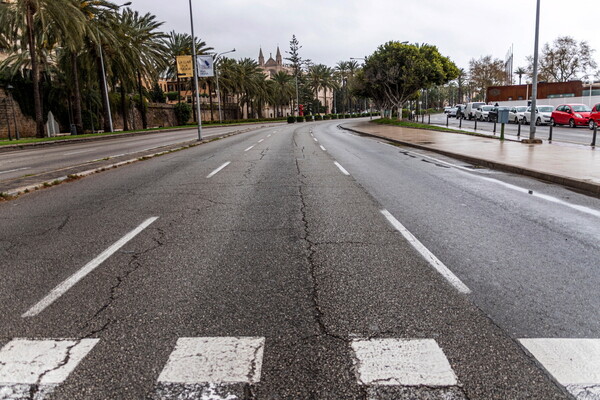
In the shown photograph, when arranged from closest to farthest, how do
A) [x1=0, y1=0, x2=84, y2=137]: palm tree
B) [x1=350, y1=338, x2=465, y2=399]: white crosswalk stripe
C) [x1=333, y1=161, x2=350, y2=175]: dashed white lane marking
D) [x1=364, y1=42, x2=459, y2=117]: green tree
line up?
[x1=350, y1=338, x2=465, y2=399]: white crosswalk stripe → [x1=333, y1=161, x2=350, y2=175]: dashed white lane marking → [x1=0, y1=0, x2=84, y2=137]: palm tree → [x1=364, y1=42, x2=459, y2=117]: green tree

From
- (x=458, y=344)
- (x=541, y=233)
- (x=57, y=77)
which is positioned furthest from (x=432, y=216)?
(x=57, y=77)

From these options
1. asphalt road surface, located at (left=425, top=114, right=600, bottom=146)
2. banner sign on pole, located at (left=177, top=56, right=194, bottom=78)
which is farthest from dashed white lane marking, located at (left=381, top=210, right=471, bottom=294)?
banner sign on pole, located at (left=177, top=56, right=194, bottom=78)

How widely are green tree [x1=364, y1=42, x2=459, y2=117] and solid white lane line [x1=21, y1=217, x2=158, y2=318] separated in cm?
4188

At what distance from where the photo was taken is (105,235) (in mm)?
5734

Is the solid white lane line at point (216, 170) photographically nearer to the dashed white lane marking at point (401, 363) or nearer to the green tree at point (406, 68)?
the dashed white lane marking at point (401, 363)

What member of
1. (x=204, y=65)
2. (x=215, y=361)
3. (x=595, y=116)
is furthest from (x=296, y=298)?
(x=595, y=116)

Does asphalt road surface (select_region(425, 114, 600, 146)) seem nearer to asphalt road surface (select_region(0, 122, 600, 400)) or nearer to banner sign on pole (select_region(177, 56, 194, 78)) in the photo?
asphalt road surface (select_region(0, 122, 600, 400))

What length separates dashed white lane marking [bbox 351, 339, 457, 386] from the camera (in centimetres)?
254

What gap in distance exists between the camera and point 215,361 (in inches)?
108

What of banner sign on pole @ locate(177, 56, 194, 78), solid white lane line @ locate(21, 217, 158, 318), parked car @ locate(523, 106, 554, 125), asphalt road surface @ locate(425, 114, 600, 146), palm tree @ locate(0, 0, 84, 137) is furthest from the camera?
parked car @ locate(523, 106, 554, 125)

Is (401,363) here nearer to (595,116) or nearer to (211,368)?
(211,368)

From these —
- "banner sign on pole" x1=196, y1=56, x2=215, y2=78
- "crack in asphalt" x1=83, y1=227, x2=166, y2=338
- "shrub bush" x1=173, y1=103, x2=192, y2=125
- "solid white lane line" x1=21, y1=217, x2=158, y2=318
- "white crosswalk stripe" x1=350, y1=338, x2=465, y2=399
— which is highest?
"banner sign on pole" x1=196, y1=56, x2=215, y2=78

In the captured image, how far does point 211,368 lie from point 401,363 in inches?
44.5

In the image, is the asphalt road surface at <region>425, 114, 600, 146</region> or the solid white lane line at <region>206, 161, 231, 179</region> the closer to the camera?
the solid white lane line at <region>206, 161, 231, 179</region>
